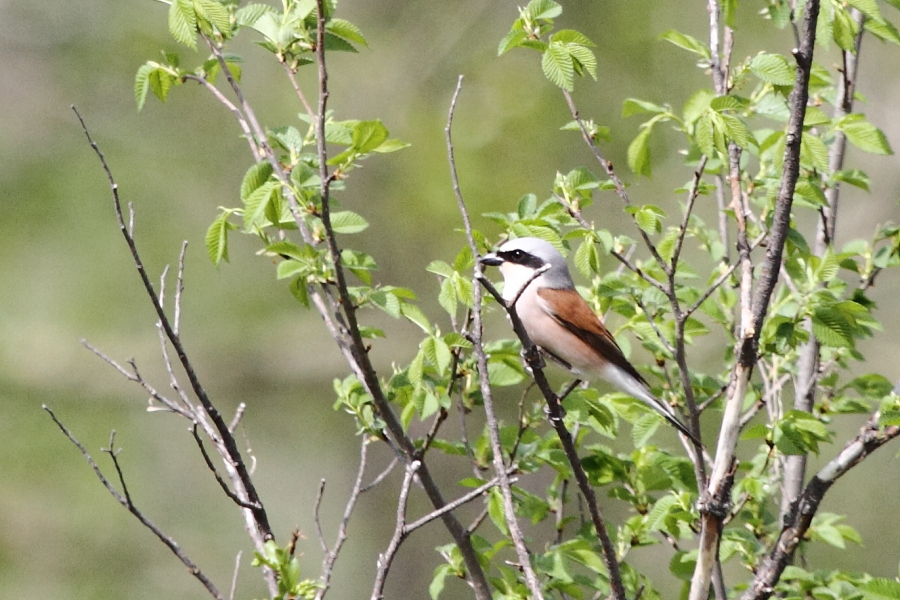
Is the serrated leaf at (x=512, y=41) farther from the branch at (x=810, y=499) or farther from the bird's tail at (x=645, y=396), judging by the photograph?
the branch at (x=810, y=499)

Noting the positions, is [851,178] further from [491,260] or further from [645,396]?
[491,260]

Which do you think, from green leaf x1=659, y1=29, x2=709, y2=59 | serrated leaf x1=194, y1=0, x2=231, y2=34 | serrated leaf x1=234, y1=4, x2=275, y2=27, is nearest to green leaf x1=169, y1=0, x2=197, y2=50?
serrated leaf x1=194, y1=0, x2=231, y2=34

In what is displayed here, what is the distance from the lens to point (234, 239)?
34.7 feet

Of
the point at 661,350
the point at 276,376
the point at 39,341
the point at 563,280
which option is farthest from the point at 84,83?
the point at 661,350

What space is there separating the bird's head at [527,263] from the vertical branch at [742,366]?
43.4 inches

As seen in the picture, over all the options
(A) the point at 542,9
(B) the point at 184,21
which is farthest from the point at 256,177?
(A) the point at 542,9

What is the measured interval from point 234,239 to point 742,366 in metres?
8.35

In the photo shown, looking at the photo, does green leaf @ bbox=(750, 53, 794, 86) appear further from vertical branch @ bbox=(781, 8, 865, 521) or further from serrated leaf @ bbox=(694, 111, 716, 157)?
vertical branch @ bbox=(781, 8, 865, 521)

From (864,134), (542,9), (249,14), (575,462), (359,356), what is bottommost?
(575,462)

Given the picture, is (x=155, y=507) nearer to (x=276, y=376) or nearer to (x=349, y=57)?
(x=276, y=376)

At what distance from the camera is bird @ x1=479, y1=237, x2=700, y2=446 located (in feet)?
13.3

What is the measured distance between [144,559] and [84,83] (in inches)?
207

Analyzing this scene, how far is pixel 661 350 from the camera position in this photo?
347 centimetres

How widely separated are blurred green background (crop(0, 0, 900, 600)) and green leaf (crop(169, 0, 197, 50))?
565 cm
